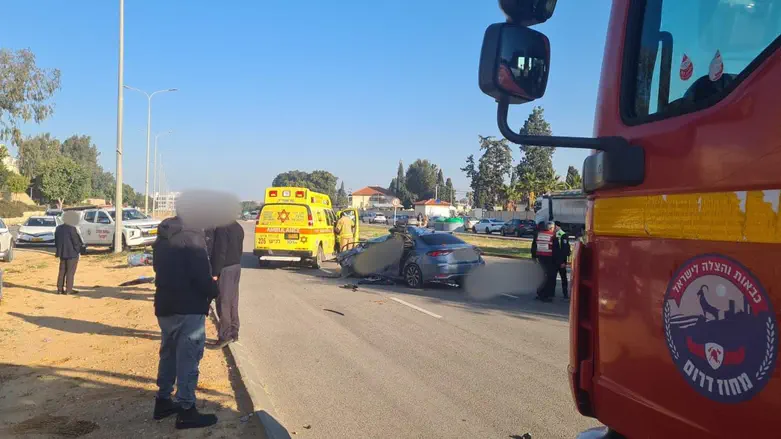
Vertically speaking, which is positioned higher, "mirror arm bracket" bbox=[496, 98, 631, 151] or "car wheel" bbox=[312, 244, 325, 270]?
"mirror arm bracket" bbox=[496, 98, 631, 151]

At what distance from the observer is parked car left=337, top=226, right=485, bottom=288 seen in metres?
13.6

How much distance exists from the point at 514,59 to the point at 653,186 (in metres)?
0.77

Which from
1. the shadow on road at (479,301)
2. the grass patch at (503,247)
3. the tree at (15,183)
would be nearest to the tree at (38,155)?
the tree at (15,183)

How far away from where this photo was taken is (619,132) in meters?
2.37

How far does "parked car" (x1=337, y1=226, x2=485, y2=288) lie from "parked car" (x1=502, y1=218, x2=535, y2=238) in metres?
33.6

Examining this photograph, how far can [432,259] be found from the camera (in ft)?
44.7

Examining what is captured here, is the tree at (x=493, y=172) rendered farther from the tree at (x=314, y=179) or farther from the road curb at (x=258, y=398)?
the road curb at (x=258, y=398)

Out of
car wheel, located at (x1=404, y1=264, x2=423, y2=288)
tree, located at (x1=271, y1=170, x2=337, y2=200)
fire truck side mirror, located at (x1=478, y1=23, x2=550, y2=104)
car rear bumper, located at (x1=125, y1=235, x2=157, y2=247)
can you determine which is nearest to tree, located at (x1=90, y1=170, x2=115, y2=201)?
tree, located at (x1=271, y1=170, x2=337, y2=200)

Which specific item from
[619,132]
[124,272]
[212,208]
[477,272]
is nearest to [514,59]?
[619,132]

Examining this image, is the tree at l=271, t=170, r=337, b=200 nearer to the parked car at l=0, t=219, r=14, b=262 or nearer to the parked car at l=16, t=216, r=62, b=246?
the parked car at l=16, t=216, r=62, b=246

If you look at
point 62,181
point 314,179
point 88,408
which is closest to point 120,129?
point 88,408

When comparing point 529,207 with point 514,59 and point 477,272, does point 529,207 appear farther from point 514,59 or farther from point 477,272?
point 514,59

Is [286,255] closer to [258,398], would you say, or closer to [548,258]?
[548,258]

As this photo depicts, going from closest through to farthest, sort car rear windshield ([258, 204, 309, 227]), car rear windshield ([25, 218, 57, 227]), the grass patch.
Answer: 1. car rear windshield ([258, 204, 309, 227])
2. the grass patch
3. car rear windshield ([25, 218, 57, 227])
